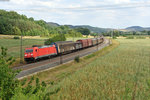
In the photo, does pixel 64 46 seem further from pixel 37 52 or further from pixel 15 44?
pixel 15 44

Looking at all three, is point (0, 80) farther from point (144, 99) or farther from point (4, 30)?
point (4, 30)

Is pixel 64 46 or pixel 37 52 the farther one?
pixel 64 46

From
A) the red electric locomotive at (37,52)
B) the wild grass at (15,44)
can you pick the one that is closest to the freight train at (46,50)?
the red electric locomotive at (37,52)

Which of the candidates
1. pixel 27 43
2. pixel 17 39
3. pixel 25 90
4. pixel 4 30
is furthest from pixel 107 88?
pixel 4 30

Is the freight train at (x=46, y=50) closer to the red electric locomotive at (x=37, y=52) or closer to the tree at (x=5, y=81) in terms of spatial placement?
the red electric locomotive at (x=37, y=52)

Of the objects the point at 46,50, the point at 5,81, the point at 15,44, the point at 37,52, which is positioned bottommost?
the point at 37,52

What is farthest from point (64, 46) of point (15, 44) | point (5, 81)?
point (5, 81)

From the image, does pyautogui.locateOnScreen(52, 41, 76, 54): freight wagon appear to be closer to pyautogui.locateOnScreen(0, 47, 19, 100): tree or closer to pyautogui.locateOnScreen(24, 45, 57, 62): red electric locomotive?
pyautogui.locateOnScreen(24, 45, 57, 62): red electric locomotive

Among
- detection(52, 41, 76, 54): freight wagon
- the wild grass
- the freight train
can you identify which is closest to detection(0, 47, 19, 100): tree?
the freight train

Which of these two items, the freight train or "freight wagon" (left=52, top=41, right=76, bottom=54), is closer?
the freight train

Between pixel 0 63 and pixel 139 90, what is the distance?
938 centimetres

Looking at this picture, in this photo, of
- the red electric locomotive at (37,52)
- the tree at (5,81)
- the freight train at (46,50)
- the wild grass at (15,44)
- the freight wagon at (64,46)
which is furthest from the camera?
the wild grass at (15,44)

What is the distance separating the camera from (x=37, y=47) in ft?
95.5

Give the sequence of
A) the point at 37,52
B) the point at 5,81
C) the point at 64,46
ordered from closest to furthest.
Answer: the point at 5,81, the point at 37,52, the point at 64,46
